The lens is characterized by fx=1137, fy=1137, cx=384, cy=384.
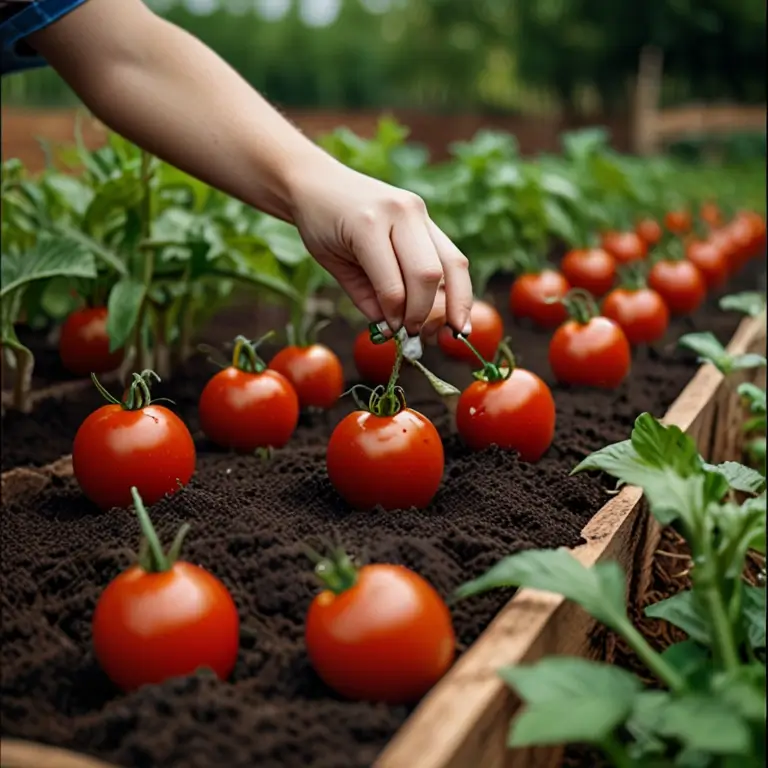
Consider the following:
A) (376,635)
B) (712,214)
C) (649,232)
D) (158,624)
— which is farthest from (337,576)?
(712,214)

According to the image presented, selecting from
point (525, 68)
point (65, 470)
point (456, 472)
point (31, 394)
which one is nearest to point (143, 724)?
point (456, 472)

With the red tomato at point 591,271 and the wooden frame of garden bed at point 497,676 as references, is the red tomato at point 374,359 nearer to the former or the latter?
the wooden frame of garden bed at point 497,676

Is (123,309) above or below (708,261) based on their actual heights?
above

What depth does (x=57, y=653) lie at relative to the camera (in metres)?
1.65

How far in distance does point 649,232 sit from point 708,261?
1.34m

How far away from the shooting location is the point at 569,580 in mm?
1511

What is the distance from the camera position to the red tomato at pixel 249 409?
267 cm

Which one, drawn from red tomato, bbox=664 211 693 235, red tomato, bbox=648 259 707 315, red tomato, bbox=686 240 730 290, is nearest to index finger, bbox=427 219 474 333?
red tomato, bbox=648 259 707 315

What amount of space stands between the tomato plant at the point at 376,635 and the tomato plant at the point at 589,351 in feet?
6.12

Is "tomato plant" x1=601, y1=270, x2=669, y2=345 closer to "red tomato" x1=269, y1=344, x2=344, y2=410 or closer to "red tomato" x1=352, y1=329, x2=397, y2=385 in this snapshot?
"red tomato" x1=352, y1=329, x2=397, y2=385

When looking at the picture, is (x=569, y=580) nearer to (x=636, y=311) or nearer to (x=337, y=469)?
(x=337, y=469)

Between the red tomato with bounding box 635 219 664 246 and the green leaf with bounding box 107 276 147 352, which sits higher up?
the green leaf with bounding box 107 276 147 352

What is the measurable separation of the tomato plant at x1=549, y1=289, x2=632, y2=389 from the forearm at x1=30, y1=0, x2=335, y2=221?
1.23m

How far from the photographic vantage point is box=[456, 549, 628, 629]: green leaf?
149 cm
